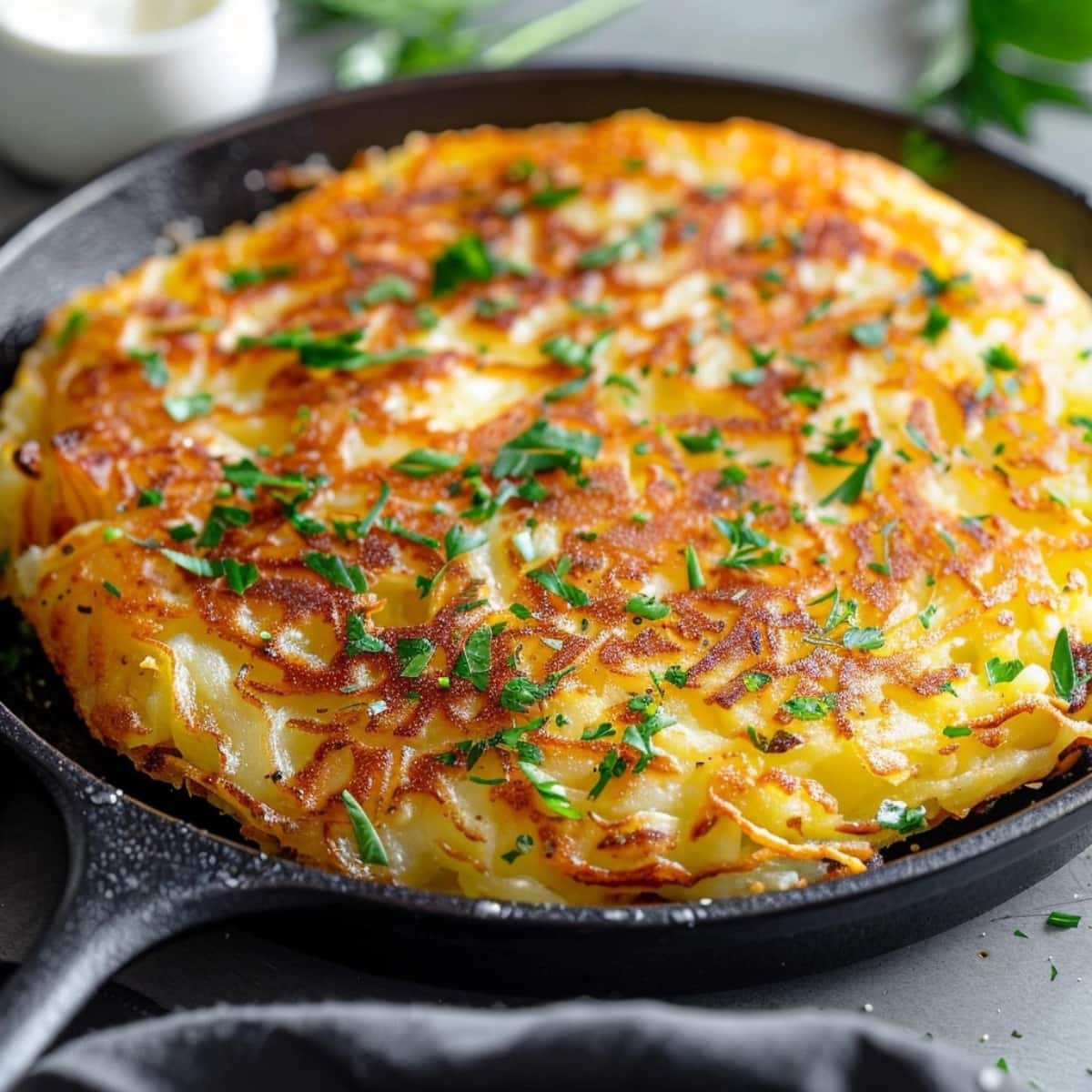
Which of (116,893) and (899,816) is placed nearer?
(116,893)

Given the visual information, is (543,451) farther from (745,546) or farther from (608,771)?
(608,771)

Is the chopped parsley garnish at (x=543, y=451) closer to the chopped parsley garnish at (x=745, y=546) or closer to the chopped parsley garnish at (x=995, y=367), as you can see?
the chopped parsley garnish at (x=745, y=546)

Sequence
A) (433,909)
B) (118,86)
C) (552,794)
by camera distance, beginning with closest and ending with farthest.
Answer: (433,909) < (552,794) < (118,86)

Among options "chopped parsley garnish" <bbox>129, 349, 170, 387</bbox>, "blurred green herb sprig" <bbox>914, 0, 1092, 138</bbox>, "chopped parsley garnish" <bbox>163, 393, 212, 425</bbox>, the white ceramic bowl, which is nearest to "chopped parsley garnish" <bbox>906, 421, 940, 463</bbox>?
"chopped parsley garnish" <bbox>163, 393, 212, 425</bbox>

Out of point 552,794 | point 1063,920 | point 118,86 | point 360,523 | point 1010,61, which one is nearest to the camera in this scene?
point 552,794

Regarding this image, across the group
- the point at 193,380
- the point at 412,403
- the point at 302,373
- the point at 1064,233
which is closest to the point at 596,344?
the point at 412,403

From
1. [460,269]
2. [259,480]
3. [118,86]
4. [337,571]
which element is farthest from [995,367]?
[118,86]
